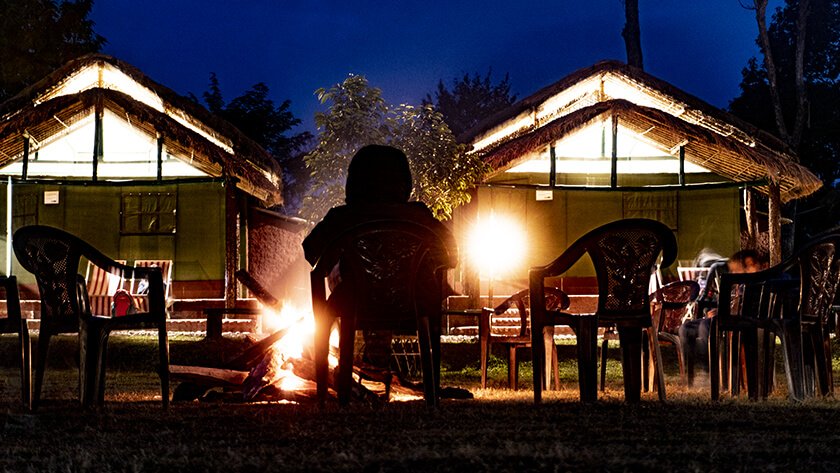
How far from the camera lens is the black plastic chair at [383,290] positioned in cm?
527

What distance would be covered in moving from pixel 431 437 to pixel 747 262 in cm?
444

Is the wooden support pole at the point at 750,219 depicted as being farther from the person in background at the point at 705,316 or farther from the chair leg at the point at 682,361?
the chair leg at the point at 682,361

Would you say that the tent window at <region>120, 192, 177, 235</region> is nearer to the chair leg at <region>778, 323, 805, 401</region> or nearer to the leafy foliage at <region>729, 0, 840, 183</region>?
the chair leg at <region>778, 323, 805, 401</region>

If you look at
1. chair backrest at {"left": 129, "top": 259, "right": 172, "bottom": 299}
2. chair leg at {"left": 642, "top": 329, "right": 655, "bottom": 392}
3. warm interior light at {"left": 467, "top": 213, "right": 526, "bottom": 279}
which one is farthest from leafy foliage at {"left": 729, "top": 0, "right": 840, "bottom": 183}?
chair leg at {"left": 642, "top": 329, "right": 655, "bottom": 392}

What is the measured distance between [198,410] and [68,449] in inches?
61.9

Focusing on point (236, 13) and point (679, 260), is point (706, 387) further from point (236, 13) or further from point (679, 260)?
point (236, 13)

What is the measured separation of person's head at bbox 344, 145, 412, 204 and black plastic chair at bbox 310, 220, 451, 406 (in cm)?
38

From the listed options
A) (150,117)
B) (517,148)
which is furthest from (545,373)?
(150,117)

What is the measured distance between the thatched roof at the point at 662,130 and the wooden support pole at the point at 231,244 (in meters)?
3.80

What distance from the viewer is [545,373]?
729 centimetres

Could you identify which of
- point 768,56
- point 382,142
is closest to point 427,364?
point 382,142

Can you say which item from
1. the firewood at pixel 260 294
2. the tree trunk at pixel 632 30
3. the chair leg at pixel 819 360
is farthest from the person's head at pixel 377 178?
the tree trunk at pixel 632 30

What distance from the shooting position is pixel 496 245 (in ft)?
51.2

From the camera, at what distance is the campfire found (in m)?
6.30
